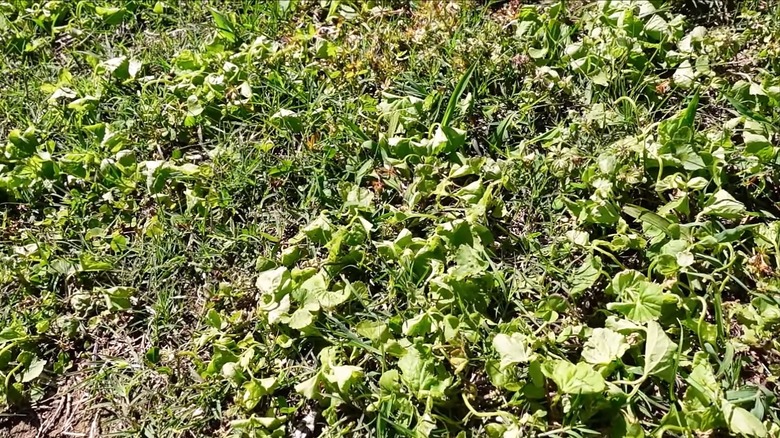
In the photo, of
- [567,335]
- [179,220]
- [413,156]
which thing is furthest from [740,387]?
[179,220]

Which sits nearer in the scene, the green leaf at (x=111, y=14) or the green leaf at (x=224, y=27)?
the green leaf at (x=224, y=27)

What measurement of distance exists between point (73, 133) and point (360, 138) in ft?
3.73

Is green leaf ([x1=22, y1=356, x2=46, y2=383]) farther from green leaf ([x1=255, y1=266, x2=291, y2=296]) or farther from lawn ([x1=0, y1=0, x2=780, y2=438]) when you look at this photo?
green leaf ([x1=255, y1=266, x2=291, y2=296])

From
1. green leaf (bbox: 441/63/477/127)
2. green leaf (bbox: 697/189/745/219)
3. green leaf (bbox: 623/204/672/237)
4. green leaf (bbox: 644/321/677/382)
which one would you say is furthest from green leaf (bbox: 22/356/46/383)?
green leaf (bbox: 697/189/745/219)

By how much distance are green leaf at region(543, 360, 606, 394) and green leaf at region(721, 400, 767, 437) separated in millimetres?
304

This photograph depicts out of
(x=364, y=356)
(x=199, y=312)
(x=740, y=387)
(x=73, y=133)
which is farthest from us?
(x=73, y=133)

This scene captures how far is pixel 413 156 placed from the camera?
254cm

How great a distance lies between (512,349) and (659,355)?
1.26ft

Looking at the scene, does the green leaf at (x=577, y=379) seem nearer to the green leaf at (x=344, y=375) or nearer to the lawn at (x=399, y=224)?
the lawn at (x=399, y=224)

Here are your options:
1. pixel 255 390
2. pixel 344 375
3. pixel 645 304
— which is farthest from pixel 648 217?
pixel 255 390

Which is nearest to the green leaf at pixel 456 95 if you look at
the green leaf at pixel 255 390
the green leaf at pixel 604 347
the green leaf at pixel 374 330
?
the green leaf at pixel 374 330

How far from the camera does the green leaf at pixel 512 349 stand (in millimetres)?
1986

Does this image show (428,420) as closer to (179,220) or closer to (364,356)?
(364,356)

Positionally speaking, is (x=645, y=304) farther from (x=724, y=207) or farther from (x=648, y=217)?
(x=724, y=207)
